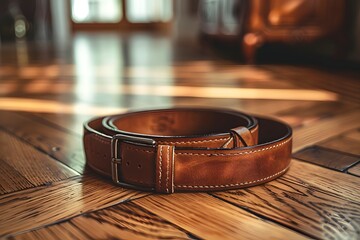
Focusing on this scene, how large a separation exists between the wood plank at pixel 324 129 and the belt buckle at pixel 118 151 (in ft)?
0.90

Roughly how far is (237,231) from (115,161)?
161mm

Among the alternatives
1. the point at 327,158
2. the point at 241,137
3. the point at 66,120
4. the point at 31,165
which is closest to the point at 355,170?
the point at 327,158

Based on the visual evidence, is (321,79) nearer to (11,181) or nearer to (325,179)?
(325,179)

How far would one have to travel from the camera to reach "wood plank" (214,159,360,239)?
1.28ft

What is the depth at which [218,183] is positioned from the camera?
0.47 m

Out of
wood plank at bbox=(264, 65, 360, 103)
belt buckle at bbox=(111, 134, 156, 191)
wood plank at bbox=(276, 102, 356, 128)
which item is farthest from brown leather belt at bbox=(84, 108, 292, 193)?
wood plank at bbox=(264, 65, 360, 103)

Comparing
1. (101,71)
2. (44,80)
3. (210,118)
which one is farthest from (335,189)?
(101,71)

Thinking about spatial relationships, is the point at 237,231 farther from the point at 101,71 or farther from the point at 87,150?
the point at 101,71

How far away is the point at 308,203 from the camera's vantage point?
45 centimetres

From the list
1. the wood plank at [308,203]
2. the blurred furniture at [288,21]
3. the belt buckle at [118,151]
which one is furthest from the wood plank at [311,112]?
the blurred furniture at [288,21]

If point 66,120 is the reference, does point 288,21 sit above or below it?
above

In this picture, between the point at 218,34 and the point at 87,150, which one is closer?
the point at 87,150

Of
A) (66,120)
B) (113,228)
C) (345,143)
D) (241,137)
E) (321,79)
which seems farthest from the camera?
(321,79)

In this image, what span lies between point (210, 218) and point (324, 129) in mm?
427
